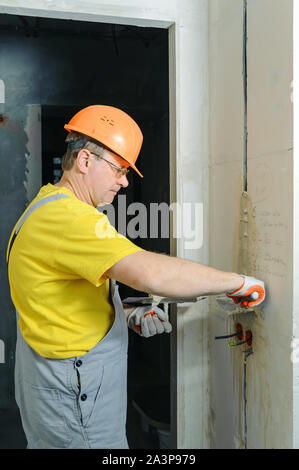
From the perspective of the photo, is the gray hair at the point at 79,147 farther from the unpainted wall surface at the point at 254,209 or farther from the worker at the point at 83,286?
the unpainted wall surface at the point at 254,209

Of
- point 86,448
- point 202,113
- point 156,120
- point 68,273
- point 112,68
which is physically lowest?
point 86,448

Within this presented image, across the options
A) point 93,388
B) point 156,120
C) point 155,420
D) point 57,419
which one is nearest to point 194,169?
point 93,388

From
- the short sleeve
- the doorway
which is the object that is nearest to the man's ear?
the short sleeve

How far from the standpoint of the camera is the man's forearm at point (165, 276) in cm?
141

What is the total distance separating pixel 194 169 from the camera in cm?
220

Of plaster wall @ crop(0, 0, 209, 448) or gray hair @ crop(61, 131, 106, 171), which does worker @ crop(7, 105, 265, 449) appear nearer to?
gray hair @ crop(61, 131, 106, 171)

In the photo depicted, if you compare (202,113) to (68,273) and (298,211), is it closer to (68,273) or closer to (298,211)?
(298,211)

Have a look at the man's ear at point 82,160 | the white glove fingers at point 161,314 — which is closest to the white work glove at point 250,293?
the white glove fingers at point 161,314

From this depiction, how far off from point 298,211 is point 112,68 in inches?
122

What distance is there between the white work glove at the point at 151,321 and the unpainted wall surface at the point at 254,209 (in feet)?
1.01

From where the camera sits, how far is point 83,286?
1.62 meters

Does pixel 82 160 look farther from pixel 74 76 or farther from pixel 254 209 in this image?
pixel 74 76

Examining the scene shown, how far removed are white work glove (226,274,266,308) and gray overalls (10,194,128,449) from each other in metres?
0.45

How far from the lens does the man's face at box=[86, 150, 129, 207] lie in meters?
1.67
